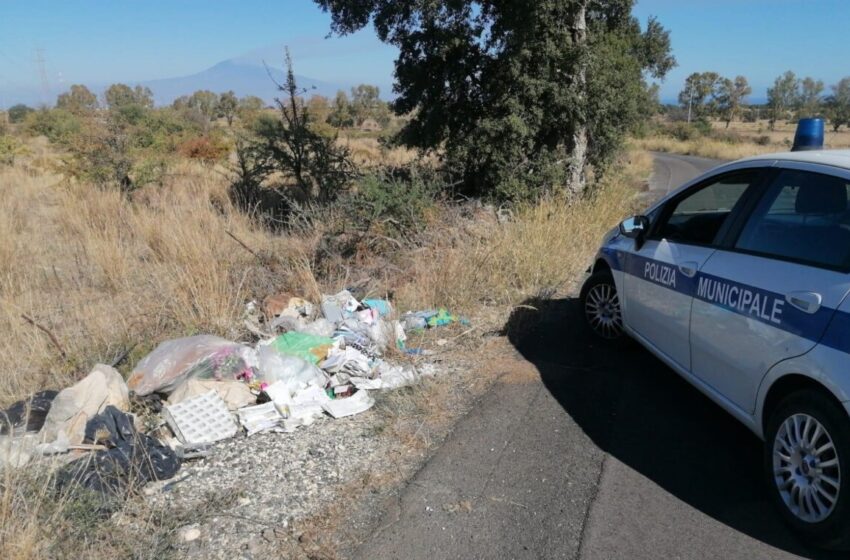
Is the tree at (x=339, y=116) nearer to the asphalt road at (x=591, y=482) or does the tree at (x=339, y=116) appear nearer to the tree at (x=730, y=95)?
the asphalt road at (x=591, y=482)

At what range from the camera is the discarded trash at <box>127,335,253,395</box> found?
4.49m

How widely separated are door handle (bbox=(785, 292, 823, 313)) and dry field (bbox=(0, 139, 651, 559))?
10.9 ft

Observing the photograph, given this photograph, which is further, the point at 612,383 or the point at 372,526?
the point at 612,383

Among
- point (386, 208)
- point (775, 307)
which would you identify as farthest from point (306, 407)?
point (386, 208)

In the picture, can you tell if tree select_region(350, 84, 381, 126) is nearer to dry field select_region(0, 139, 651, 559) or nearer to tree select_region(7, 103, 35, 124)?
tree select_region(7, 103, 35, 124)

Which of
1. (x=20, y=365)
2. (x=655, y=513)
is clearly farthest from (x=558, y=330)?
(x=20, y=365)

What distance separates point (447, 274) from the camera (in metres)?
6.63

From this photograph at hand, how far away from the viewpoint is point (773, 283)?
3150 mm

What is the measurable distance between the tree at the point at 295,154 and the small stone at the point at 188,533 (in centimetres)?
1023

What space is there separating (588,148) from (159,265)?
8.61m

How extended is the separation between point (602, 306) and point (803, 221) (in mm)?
2428

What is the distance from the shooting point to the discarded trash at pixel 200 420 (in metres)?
4.02

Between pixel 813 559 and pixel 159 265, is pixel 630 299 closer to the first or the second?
pixel 813 559

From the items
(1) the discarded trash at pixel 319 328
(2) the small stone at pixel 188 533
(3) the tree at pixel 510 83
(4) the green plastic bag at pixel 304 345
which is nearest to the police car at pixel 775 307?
(4) the green plastic bag at pixel 304 345
